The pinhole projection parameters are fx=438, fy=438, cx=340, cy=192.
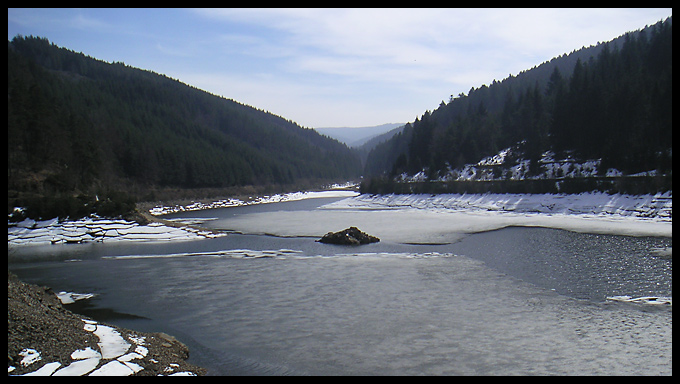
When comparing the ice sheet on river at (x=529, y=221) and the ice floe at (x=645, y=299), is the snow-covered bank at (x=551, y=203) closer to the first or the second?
the ice sheet on river at (x=529, y=221)

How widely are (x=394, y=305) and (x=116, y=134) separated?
99120mm

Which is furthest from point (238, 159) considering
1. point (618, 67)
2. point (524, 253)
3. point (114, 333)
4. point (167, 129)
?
point (114, 333)

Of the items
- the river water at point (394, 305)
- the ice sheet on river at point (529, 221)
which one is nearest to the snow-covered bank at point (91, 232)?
the river water at point (394, 305)

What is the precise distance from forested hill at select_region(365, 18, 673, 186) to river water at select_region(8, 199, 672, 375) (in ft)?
101

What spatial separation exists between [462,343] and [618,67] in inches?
3220

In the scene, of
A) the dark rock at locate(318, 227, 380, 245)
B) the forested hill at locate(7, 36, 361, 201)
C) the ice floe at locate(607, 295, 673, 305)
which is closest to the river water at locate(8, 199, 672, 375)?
the ice floe at locate(607, 295, 673, 305)

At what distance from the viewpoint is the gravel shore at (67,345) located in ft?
25.6

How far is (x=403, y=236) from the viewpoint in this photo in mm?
31781

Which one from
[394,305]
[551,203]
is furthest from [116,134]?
[394,305]

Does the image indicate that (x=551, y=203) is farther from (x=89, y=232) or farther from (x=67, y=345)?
(x=67, y=345)

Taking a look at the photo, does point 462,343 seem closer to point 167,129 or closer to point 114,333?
point 114,333

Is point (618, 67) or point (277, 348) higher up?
point (618, 67)

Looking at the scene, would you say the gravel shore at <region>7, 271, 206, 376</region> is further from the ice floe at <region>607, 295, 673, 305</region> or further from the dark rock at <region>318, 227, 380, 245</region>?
the dark rock at <region>318, 227, 380, 245</region>

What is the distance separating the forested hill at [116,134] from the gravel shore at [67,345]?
3669 centimetres
